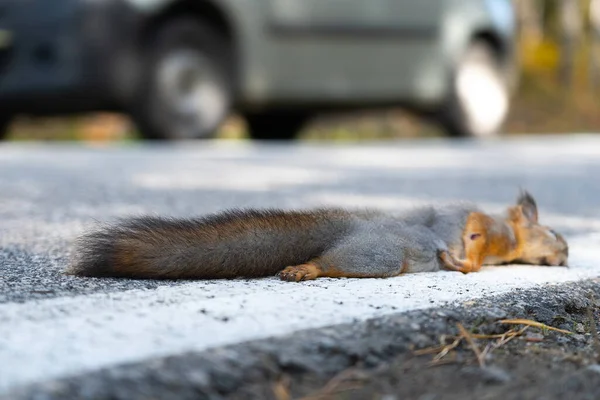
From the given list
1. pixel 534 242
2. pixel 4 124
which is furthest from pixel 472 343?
pixel 4 124

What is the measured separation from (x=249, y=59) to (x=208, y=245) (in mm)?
5881

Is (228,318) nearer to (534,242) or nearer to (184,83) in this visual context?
(534,242)

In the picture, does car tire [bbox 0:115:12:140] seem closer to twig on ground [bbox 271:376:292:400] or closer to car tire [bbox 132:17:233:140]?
car tire [bbox 132:17:233:140]

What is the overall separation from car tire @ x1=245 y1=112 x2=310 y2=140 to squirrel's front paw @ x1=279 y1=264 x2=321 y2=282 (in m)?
7.72

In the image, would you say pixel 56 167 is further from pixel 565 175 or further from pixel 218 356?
pixel 218 356

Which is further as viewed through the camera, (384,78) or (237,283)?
(384,78)

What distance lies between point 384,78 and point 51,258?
21.1ft

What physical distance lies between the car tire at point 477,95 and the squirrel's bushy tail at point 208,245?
711 cm

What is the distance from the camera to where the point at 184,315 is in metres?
2.01

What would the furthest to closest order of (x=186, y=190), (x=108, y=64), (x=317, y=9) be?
(x=317, y=9)
(x=108, y=64)
(x=186, y=190)

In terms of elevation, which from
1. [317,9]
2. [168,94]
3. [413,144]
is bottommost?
[413,144]

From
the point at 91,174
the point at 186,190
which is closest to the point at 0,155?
the point at 91,174

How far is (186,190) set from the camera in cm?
504

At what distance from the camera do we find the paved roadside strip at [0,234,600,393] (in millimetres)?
1743
